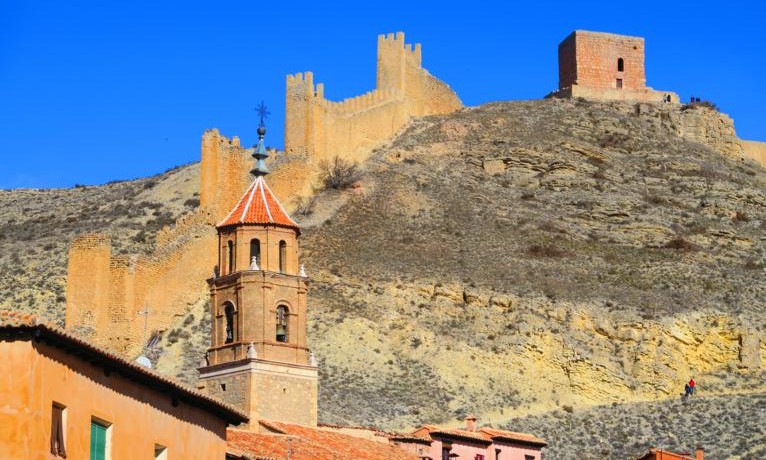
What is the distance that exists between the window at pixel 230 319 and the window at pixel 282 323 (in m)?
1.13

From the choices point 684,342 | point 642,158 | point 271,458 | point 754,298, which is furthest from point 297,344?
point 642,158

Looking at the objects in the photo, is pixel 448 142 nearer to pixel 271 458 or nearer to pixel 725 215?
pixel 725 215

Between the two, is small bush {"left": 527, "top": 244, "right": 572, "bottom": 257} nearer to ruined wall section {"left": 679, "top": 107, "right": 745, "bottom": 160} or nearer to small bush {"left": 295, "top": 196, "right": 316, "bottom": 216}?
small bush {"left": 295, "top": 196, "right": 316, "bottom": 216}

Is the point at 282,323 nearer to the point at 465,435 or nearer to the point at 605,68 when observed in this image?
the point at 465,435

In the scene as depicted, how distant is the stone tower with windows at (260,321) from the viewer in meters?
45.5

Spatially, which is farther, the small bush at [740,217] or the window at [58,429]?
the small bush at [740,217]

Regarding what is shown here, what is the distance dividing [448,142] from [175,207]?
13057mm

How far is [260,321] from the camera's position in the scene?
46188 millimetres

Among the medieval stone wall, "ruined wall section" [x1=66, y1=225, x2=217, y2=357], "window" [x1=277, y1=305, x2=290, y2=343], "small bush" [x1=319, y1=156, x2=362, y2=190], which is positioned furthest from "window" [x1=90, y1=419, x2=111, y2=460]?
the medieval stone wall

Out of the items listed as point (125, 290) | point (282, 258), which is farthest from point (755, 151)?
point (282, 258)

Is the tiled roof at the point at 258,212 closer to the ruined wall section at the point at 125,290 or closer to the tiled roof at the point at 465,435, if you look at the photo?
the tiled roof at the point at 465,435

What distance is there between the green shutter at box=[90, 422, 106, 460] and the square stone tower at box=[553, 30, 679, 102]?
6794cm

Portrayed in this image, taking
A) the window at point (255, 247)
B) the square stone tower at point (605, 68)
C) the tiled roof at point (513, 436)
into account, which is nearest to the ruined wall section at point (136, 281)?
the tiled roof at point (513, 436)

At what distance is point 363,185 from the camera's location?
A: 78.6 metres
